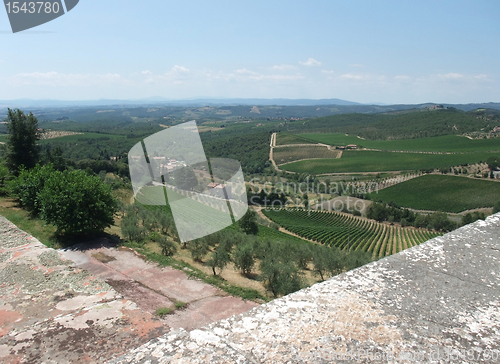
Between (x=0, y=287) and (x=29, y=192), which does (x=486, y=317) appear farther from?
(x=29, y=192)

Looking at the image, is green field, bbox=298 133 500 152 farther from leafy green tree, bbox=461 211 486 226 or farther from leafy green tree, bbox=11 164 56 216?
leafy green tree, bbox=11 164 56 216

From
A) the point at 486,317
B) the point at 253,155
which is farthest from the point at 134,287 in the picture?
the point at 253,155

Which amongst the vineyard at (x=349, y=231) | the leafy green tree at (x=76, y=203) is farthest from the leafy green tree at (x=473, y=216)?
the leafy green tree at (x=76, y=203)

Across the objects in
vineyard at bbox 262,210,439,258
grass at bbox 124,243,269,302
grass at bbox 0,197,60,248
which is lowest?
vineyard at bbox 262,210,439,258

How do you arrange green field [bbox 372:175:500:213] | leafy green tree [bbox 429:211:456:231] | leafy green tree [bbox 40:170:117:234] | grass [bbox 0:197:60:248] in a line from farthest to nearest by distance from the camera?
green field [bbox 372:175:500:213], leafy green tree [bbox 429:211:456:231], leafy green tree [bbox 40:170:117:234], grass [bbox 0:197:60:248]

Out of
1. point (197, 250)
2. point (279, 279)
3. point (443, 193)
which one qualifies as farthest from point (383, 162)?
point (279, 279)

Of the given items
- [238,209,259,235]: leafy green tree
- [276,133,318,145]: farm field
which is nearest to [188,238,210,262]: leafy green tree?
[238,209,259,235]: leafy green tree
